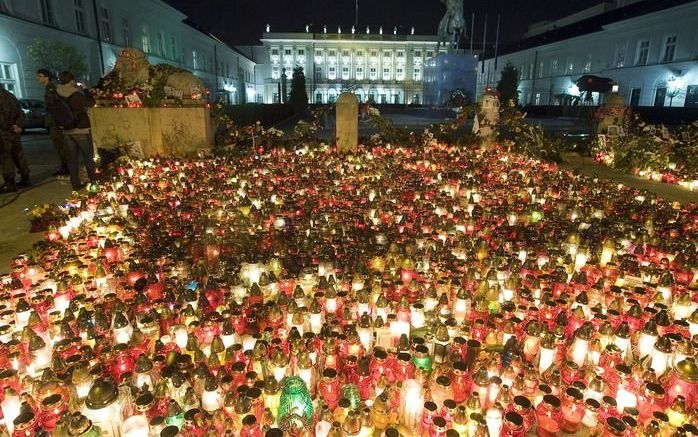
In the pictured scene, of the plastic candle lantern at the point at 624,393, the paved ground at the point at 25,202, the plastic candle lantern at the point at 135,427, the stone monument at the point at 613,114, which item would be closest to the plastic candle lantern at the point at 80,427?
the plastic candle lantern at the point at 135,427

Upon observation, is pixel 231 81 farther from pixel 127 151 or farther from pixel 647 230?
pixel 647 230

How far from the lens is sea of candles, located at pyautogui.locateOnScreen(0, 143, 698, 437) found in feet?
8.35

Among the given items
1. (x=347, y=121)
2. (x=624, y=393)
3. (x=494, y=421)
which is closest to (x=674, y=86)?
(x=347, y=121)

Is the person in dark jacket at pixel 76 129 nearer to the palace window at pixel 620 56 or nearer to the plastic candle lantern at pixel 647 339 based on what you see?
the plastic candle lantern at pixel 647 339

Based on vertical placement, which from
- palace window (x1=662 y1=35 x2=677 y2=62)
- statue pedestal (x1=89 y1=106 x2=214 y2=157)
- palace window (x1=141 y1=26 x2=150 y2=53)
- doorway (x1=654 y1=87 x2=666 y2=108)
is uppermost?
palace window (x1=141 y1=26 x2=150 y2=53)

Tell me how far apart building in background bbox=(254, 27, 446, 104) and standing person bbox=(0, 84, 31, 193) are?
7091cm

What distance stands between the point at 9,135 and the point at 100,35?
28956mm

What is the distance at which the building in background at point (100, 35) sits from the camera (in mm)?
23125

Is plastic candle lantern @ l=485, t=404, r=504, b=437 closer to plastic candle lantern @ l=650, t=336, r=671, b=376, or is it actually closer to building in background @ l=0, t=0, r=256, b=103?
plastic candle lantern @ l=650, t=336, r=671, b=376

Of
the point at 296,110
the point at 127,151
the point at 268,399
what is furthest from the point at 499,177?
the point at 296,110

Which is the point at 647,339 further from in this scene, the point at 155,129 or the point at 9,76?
the point at 9,76

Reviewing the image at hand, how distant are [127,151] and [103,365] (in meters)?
8.99

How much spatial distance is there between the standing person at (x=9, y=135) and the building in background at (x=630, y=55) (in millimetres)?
27064

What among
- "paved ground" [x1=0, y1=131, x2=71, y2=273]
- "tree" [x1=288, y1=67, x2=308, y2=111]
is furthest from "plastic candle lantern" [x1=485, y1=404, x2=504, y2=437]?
"tree" [x1=288, y1=67, x2=308, y2=111]
